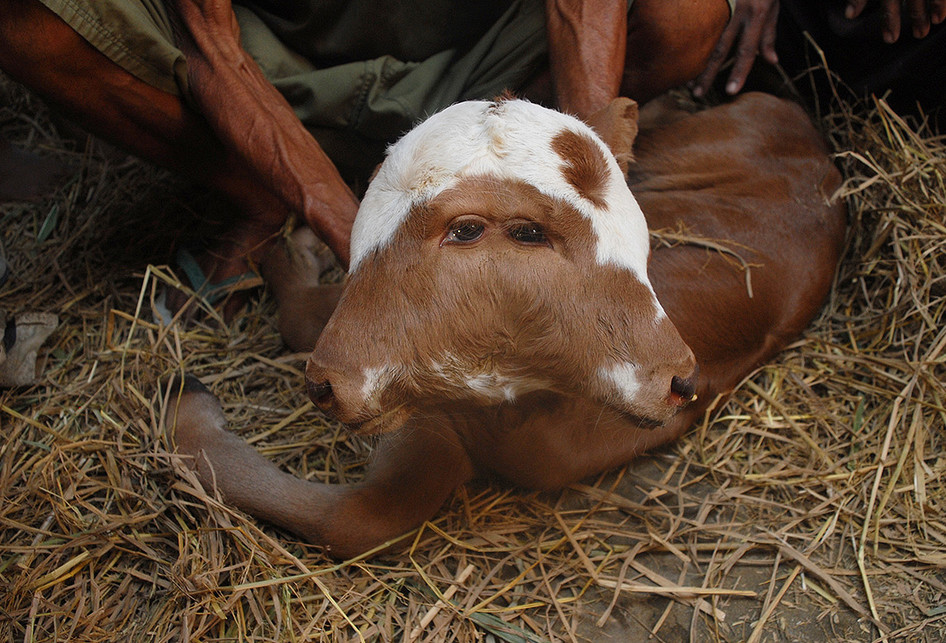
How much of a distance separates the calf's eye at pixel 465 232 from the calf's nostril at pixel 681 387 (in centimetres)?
59

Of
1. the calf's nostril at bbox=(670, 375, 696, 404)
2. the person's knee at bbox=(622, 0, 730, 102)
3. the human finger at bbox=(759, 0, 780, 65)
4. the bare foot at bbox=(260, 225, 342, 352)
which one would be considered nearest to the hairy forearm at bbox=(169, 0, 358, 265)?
the bare foot at bbox=(260, 225, 342, 352)

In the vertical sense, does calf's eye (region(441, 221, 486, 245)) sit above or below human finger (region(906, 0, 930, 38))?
above

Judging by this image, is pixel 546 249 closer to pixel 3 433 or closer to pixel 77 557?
pixel 77 557

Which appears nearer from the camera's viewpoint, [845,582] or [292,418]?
[845,582]

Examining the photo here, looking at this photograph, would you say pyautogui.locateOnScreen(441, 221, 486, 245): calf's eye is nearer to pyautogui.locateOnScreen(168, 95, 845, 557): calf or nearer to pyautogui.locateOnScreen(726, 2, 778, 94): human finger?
pyautogui.locateOnScreen(168, 95, 845, 557): calf

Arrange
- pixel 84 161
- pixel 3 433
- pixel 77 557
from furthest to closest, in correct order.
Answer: pixel 84 161, pixel 3 433, pixel 77 557

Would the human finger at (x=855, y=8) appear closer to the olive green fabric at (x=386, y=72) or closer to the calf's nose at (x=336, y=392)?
the olive green fabric at (x=386, y=72)

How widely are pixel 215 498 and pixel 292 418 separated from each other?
0.51 metres

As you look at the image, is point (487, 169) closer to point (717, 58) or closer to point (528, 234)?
point (528, 234)

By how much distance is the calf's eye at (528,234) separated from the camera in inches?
65.5

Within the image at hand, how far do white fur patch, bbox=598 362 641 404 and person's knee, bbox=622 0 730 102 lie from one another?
184 centimetres

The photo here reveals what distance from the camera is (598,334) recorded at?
1.69m

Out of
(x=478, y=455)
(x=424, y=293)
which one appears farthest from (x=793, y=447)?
(x=424, y=293)

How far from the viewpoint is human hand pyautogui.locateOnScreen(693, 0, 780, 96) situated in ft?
11.1
